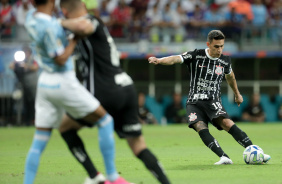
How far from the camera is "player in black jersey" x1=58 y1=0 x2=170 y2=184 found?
658 centimetres

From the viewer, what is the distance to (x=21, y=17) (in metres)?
23.1

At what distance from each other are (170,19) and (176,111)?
3.58m

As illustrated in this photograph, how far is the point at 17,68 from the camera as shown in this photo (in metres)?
20.8

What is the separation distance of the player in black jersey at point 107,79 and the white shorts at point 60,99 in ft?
0.78

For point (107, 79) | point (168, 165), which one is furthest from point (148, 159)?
point (168, 165)

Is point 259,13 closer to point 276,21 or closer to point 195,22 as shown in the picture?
point 276,21

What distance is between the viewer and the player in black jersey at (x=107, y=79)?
21.6ft

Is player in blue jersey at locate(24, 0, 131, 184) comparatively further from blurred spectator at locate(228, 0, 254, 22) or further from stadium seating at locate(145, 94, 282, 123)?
stadium seating at locate(145, 94, 282, 123)

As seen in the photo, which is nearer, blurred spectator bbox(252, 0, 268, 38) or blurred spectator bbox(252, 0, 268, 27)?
blurred spectator bbox(252, 0, 268, 38)

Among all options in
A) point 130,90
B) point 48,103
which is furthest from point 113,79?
point 48,103

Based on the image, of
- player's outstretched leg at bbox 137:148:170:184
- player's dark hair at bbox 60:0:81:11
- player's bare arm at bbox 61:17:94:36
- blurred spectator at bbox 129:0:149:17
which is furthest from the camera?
blurred spectator at bbox 129:0:149:17

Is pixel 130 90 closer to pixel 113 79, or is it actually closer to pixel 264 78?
pixel 113 79

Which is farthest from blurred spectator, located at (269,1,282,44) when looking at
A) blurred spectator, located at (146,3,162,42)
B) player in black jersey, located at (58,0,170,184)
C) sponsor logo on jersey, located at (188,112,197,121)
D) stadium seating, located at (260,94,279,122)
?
player in black jersey, located at (58,0,170,184)

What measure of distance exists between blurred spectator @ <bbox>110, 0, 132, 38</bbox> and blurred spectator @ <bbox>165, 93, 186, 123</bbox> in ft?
10.6
